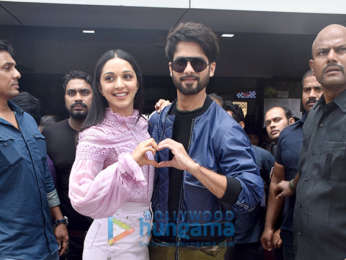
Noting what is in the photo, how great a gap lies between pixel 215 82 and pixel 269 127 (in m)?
2.54

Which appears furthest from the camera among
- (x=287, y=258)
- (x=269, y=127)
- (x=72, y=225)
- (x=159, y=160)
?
(x=269, y=127)

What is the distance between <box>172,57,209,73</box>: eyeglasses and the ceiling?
2071mm

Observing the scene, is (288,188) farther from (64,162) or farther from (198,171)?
(64,162)

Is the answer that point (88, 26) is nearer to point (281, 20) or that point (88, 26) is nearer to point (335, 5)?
point (281, 20)

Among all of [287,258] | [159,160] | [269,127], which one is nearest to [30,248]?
[159,160]

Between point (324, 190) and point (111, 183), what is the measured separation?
1027 millimetres

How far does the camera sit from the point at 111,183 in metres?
1.58

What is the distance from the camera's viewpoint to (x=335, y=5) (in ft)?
12.1

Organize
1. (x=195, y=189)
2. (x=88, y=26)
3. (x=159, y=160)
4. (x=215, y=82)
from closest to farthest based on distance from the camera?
(x=195, y=189) < (x=159, y=160) < (x=88, y=26) < (x=215, y=82)

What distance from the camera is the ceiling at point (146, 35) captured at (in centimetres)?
378

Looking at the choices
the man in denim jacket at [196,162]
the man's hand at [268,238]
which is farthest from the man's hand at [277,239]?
the man in denim jacket at [196,162]

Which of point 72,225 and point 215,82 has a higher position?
point 215,82

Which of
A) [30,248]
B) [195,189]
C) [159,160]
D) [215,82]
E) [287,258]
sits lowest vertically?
[287,258]

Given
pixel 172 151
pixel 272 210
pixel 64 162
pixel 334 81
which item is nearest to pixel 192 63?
pixel 172 151
